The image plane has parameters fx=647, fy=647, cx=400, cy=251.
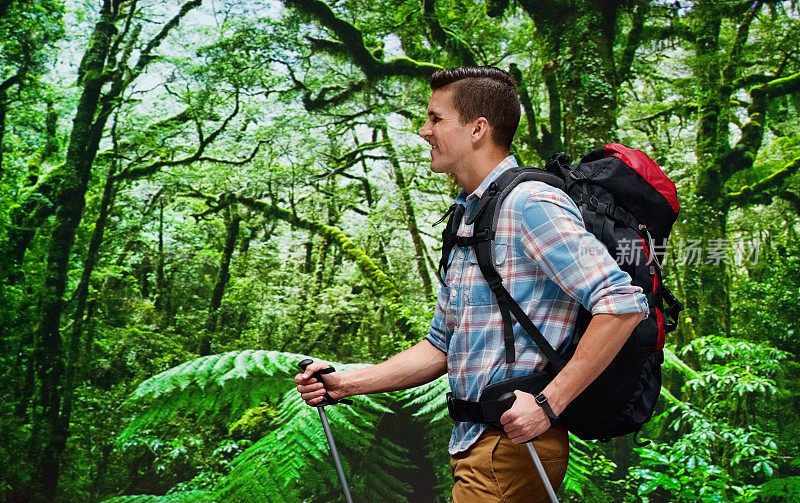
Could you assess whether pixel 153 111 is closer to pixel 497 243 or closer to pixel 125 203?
pixel 125 203

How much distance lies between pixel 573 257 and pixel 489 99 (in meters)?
0.43

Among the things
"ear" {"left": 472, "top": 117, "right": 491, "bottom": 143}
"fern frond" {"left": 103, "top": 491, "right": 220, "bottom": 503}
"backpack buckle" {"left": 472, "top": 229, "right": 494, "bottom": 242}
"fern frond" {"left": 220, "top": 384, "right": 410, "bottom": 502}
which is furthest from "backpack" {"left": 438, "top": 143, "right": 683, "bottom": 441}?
"fern frond" {"left": 103, "top": 491, "right": 220, "bottom": 503}

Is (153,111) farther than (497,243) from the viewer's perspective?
Yes

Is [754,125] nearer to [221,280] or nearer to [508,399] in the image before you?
[221,280]

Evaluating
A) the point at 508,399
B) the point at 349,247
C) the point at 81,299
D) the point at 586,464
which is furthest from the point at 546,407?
the point at 81,299

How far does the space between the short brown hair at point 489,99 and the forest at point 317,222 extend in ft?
8.84

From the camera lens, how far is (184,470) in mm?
4051

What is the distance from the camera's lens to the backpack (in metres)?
1.17

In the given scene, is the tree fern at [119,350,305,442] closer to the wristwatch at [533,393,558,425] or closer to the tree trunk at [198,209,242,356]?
the tree trunk at [198,209,242,356]

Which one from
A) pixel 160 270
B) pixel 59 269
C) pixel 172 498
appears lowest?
pixel 172 498

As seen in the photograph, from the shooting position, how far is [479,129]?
1354mm

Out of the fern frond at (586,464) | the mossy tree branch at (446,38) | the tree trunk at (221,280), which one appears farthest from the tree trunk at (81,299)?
the fern frond at (586,464)

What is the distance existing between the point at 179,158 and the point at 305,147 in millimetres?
899

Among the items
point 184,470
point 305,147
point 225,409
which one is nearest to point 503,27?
point 305,147
